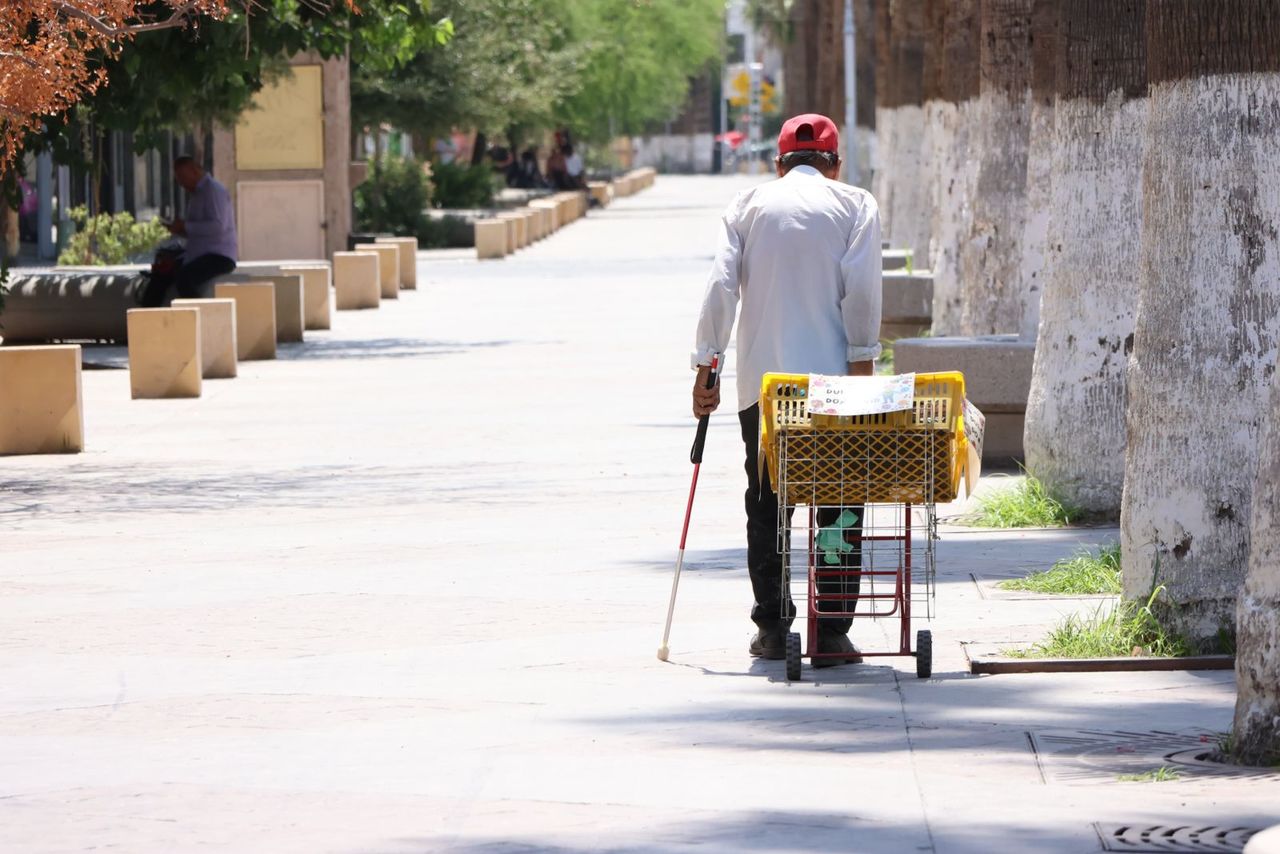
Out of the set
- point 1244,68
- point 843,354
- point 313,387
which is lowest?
point 313,387

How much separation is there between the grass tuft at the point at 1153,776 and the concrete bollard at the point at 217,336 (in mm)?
14438

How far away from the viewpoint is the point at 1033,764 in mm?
6660

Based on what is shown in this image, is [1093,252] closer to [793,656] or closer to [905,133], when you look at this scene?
[793,656]

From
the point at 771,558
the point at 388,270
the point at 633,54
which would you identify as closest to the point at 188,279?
the point at 388,270

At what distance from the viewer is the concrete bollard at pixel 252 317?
22.6 meters

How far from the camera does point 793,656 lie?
785 centimetres

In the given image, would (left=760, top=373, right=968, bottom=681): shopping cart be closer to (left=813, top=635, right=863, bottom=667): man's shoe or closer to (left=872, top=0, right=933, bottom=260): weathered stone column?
(left=813, top=635, right=863, bottom=667): man's shoe

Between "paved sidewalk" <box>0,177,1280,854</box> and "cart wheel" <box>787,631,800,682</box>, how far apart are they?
0.33ft

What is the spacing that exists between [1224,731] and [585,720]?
1.92 meters

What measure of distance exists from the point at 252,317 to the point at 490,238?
19990 millimetres

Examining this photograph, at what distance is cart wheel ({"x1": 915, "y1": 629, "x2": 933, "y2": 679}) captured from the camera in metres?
7.80

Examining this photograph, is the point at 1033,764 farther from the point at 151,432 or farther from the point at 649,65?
the point at 649,65

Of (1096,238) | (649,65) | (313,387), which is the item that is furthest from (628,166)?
(1096,238)

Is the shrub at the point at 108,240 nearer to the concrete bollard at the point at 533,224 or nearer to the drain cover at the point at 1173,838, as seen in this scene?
the concrete bollard at the point at 533,224
